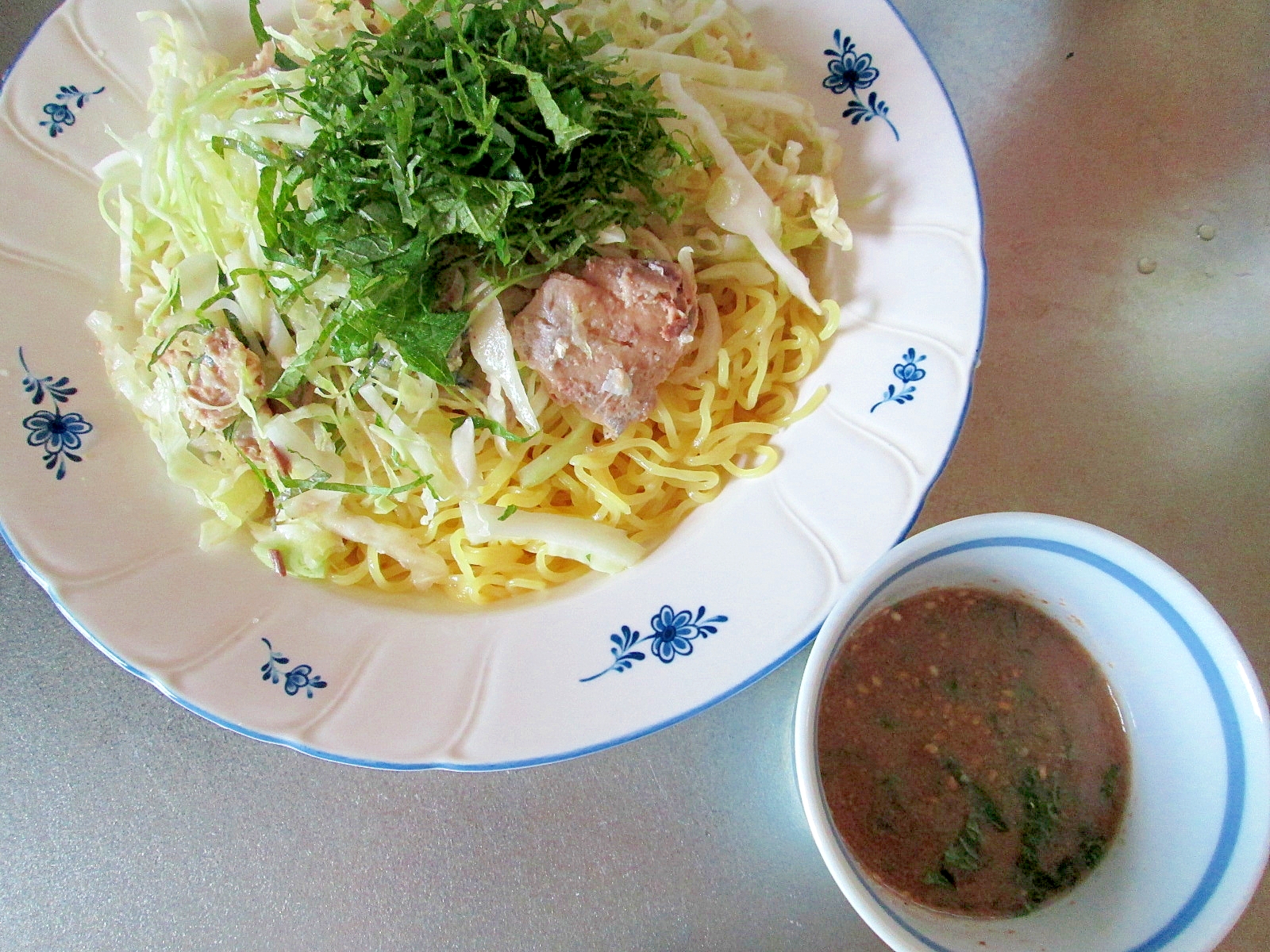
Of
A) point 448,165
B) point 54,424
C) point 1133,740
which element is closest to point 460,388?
point 448,165

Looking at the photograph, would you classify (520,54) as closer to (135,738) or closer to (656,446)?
(656,446)

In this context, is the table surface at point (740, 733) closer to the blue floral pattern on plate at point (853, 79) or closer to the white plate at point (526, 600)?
the white plate at point (526, 600)

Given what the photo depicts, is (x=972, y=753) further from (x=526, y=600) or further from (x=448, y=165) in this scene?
(x=448, y=165)

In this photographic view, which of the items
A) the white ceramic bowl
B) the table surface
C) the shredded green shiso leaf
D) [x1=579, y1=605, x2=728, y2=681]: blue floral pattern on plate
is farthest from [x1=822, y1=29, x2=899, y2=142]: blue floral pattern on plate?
[x1=579, y1=605, x2=728, y2=681]: blue floral pattern on plate

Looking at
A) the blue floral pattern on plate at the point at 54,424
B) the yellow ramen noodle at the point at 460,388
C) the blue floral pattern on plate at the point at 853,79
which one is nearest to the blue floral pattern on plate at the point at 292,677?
the yellow ramen noodle at the point at 460,388


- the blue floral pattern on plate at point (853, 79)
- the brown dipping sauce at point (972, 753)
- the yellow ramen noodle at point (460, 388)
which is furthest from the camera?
the blue floral pattern on plate at point (853, 79)

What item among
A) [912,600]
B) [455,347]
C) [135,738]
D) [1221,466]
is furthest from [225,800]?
[1221,466]

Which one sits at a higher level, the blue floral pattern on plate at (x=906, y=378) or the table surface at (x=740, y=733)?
the blue floral pattern on plate at (x=906, y=378)
